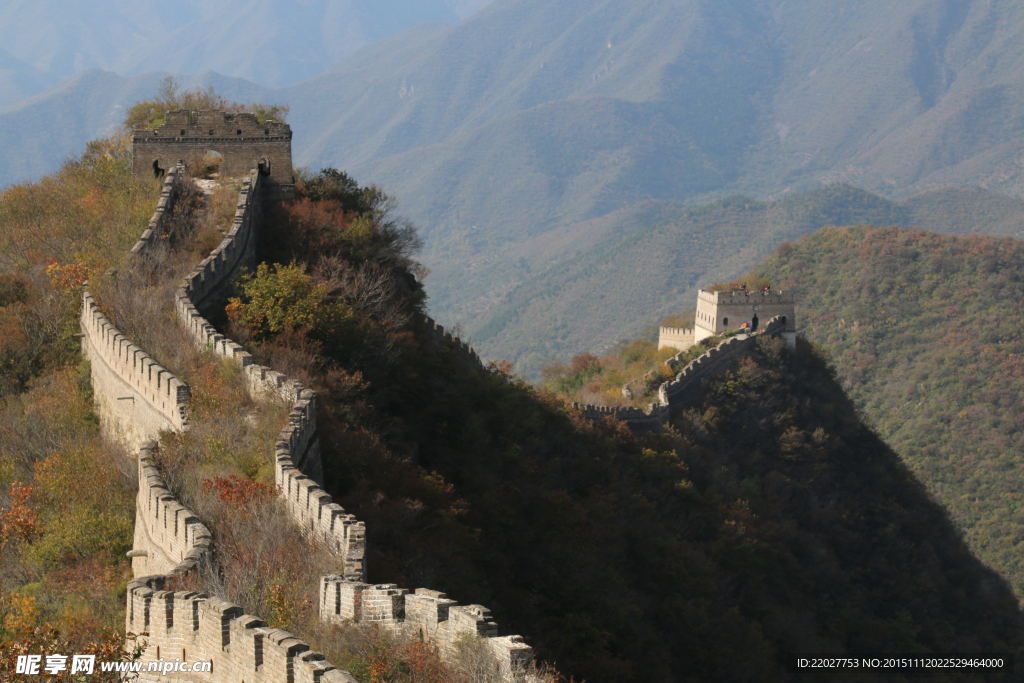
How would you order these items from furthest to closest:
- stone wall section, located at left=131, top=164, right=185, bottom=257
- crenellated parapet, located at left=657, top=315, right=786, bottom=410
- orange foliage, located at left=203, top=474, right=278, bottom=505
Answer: crenellated parapet, located at left=657, top=315, right=786, bottom=410
stone wall section, located at left=131, top=164, right=185, bottom=257
orange foliage, located at left=203, top=474, right=278, bottom=505

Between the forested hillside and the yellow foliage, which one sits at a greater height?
the forested hillside

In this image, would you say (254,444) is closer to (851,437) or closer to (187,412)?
(187,412)

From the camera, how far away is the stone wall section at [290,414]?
14633mm

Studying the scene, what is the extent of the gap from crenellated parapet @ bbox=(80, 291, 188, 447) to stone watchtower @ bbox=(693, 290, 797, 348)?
131 feet

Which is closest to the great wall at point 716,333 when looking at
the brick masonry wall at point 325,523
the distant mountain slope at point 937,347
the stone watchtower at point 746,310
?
the stone watchtower at point 746,310

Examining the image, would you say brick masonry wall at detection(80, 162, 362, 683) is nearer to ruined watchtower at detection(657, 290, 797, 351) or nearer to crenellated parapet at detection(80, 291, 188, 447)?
crenellated parapet at detection(80, 291, 188, 447)

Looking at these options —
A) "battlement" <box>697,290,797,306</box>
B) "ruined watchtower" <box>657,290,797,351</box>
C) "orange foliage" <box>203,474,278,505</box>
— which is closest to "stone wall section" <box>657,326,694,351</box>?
"ruined watchtower" <box>657,290,797,351</box>

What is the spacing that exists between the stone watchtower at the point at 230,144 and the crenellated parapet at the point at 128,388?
1105 centimetres

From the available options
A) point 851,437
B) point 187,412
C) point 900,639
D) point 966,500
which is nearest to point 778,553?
point 900,639

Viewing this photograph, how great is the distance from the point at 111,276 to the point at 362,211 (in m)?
11.2

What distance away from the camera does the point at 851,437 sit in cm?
6297

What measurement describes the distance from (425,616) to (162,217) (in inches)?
865

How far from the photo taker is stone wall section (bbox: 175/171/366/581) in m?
14.6

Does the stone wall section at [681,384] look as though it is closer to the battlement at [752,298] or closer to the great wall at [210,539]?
the battlement at [752,298]
